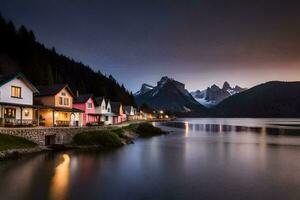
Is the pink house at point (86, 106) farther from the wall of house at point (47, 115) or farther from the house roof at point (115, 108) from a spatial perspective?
the house roof at point (115, 108)

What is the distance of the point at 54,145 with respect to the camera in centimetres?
4203

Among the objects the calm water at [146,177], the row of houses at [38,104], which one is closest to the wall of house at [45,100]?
the row of houses at [38,104]

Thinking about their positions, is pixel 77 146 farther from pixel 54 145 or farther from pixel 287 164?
pixel 287 164

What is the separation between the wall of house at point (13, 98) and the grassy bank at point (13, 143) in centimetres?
775

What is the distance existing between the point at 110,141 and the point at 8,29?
3520 inches

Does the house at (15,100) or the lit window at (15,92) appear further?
the lit window at (15,92)

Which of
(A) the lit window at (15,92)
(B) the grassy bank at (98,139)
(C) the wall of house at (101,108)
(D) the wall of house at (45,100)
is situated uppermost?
(A) the lit window at (15,92)

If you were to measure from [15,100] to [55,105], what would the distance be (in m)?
11.0

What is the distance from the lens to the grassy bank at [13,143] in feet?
110

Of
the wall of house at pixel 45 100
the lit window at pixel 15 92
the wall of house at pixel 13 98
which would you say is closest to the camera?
the wall of house at pixel 13 98

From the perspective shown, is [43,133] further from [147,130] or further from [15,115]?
[147,130]

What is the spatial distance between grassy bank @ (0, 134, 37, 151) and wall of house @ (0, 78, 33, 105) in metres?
7.75

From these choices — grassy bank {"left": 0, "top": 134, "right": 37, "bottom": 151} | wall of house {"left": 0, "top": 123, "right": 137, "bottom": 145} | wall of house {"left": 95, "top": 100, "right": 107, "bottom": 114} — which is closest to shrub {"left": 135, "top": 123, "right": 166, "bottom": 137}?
wall of house {"left": 95, "top": 100, "right": 107, "bottom": 114}

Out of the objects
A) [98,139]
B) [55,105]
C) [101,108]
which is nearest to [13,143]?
[98,139]
